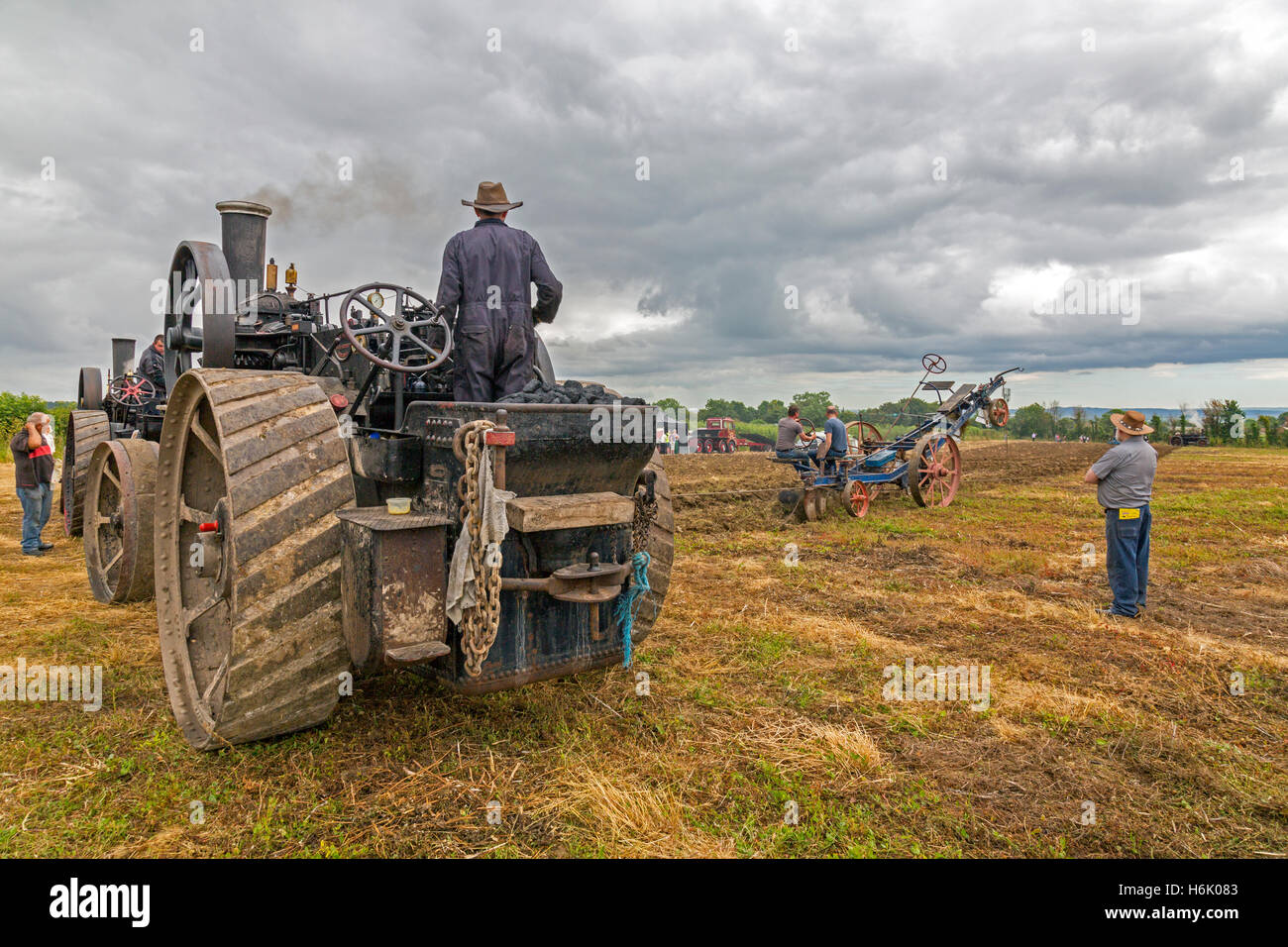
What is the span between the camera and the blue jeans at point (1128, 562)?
621 cm

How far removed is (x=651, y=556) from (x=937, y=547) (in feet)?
20.3

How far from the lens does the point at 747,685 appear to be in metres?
4.47

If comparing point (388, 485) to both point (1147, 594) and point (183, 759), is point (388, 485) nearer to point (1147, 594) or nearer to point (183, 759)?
point (183, 759)

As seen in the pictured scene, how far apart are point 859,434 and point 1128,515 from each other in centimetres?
703

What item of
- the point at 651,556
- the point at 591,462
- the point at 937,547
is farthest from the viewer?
the point at 937,547

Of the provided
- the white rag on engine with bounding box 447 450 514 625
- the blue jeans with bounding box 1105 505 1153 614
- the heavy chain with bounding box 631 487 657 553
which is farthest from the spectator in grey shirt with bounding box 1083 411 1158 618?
the white rag on engine with bounding box 447 450 514 625

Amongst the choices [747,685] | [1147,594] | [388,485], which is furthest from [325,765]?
[1147,594]

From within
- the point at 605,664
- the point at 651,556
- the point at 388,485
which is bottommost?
the point at 605,664

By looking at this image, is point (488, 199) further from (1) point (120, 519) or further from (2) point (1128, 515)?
(2) point (1128, 515)

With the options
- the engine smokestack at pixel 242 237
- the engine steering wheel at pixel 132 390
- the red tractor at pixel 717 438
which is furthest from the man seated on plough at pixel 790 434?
the red tractor at pixel 717 438

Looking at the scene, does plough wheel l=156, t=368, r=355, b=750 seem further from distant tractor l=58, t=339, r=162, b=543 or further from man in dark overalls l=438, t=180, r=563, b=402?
distant tractor l=58, t=339, r=162, b=543

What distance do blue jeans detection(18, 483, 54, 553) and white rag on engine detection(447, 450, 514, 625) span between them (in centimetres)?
774

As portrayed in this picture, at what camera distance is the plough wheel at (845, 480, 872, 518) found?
11852 millimetres

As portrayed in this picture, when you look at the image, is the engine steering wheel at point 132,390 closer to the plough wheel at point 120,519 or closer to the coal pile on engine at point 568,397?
the plough wheel at point 120,519
